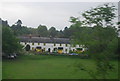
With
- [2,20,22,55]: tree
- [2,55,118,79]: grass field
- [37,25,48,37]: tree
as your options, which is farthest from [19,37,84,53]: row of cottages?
[2,55,118,79]: grass field

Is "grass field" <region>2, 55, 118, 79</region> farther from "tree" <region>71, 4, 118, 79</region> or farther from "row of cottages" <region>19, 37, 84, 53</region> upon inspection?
"row of cottages" <region>19, 37, 84, 53</region>

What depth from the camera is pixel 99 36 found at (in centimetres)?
1060

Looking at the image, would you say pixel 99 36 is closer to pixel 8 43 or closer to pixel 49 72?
pixel 49 72

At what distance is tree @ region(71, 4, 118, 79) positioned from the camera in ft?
32.5

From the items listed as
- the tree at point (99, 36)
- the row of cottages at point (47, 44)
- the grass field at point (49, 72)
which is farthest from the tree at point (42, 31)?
the tree at point (99, 36)

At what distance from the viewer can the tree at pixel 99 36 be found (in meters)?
9.90

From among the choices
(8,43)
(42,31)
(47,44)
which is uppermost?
(42,31)

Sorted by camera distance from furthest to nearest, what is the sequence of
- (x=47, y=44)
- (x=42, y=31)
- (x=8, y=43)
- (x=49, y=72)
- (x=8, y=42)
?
(x=42, y=31)
(x=47, y=44)
(x=8, y=42)
(x=8, y=43)
(x=49, y=72)

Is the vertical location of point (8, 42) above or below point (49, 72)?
above

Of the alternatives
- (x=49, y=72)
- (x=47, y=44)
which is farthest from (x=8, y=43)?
(x=47, y=44)

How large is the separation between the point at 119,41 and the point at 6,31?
30.1 m

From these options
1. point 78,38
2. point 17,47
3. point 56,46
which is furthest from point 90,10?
point 56,46

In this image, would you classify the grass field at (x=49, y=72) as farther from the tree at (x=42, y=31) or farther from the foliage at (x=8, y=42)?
the tree at (x=42, y=31)

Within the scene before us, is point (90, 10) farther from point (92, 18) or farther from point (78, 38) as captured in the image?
point (78, 38)
